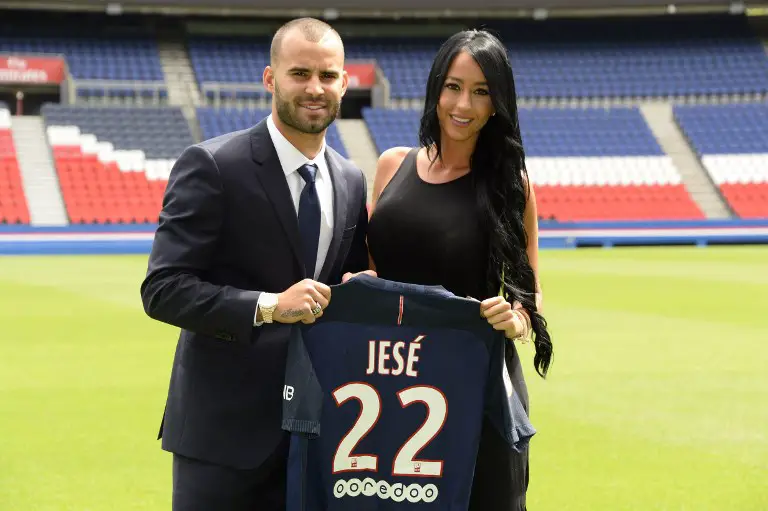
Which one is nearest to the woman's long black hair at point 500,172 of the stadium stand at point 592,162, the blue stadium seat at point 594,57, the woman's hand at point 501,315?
the woman's hand at point 501,315

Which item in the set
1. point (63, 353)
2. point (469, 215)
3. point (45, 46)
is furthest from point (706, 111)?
point (469, 215)

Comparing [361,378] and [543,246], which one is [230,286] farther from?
[543,246]

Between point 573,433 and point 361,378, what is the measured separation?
12.4ft

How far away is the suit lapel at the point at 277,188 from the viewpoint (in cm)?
298

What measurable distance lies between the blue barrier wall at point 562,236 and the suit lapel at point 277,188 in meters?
20.7

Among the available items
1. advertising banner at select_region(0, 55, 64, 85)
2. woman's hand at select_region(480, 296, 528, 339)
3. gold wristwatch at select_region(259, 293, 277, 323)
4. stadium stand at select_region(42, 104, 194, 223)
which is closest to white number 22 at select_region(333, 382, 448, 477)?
woman's hand at select_region(480, 296, 528, 339)

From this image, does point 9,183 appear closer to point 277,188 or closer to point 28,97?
point 28,97

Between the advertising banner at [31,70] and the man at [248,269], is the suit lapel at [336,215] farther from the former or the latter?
the advertising banner at [31,70]

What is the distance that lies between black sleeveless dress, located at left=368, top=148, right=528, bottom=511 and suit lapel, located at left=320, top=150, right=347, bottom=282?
29 centimetres

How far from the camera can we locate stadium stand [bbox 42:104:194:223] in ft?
87.0

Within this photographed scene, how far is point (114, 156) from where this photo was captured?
94.9 ft

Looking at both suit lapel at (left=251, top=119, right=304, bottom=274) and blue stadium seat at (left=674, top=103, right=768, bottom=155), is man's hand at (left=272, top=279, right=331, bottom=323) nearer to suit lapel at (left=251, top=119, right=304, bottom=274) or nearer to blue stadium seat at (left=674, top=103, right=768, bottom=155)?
suit lapel at (left=251, top=119, right=304, bottom=274)

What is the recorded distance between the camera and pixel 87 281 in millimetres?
16031

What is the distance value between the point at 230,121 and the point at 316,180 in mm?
28766
